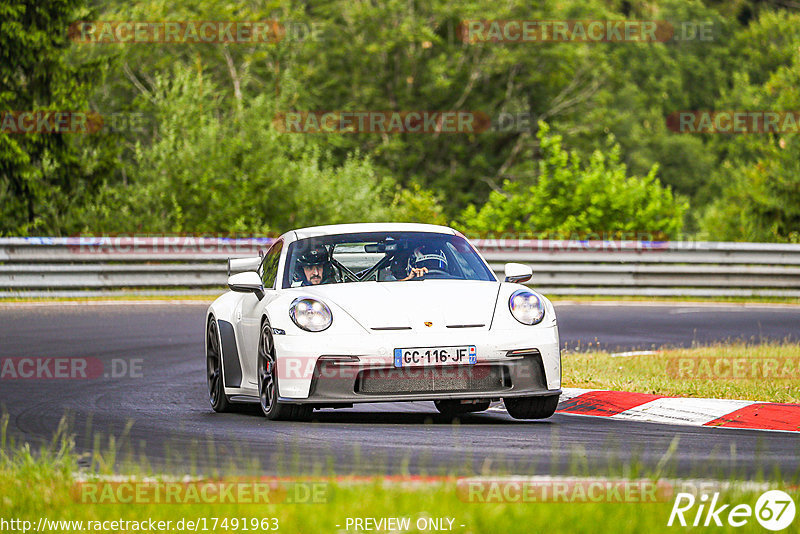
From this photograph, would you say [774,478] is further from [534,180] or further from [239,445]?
[534,180]

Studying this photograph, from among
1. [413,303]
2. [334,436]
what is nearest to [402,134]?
[413,303]

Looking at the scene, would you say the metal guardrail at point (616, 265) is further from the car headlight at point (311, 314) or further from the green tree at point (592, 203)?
the car headlight at point (311, 314)

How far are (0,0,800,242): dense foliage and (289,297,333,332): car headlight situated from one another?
1847 cm

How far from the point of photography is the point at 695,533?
4746mm

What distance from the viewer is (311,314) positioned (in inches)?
330

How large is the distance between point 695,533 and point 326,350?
3.78 metres

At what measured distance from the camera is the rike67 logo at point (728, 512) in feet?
16.1

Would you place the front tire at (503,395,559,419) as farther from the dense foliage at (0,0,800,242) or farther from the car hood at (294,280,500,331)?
the dense foliage at (0,0,800,242)

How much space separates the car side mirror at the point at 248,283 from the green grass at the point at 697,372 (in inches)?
108

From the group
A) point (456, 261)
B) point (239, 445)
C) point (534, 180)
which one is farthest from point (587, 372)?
point (534, 180)

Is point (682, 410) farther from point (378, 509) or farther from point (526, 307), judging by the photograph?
point (378, 509)

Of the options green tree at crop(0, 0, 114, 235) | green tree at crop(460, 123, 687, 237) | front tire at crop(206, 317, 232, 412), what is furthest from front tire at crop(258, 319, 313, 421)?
green tree at crop(460, 123, 687, 237)

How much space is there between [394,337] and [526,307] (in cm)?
94

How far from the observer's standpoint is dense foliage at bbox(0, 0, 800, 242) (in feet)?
88.2
